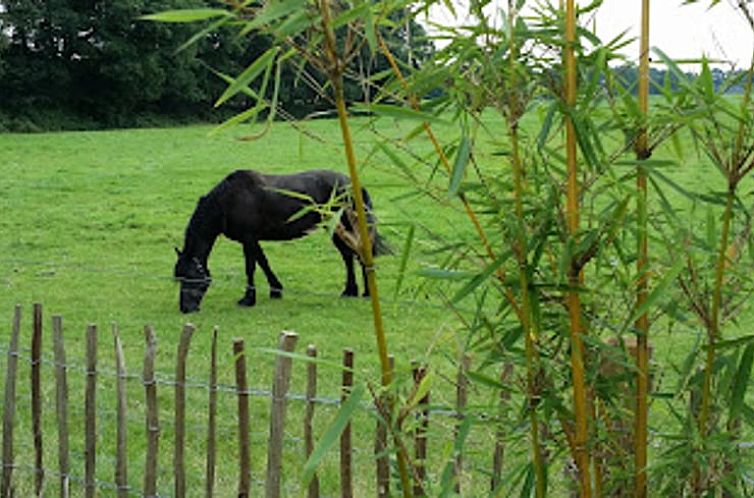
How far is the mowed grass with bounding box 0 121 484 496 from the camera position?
6.68m

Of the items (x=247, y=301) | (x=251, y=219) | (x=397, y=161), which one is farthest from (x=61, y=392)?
(x=251, y=219)

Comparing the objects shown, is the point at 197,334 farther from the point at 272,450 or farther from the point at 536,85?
the point at 536,85

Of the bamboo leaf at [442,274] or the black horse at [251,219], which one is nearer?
the bamboo leaf at [442,274]

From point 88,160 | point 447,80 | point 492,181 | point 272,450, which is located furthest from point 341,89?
point 88,160

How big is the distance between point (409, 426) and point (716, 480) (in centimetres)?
50

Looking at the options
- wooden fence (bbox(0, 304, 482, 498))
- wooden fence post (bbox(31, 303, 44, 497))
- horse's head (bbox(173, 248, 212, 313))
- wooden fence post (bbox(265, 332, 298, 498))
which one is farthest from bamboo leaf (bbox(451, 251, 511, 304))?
horse's head (bbox(173, 248, 212, 313))

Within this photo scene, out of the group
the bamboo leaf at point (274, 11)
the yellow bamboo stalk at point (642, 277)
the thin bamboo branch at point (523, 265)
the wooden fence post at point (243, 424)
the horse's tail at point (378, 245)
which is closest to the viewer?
the bamboo leaf at point (274, 11)

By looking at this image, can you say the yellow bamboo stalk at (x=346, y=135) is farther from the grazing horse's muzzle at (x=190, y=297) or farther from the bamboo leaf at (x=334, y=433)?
the grazing horse's muzzle at (x=190, y=297)

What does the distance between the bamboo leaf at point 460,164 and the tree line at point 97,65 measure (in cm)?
4142

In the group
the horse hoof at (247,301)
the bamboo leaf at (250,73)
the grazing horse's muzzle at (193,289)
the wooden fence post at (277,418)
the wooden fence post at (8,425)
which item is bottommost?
the horse hoof at (247,301)

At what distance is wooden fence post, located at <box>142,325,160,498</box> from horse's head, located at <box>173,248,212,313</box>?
22.4 feet

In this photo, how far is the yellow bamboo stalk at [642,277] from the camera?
185 cm

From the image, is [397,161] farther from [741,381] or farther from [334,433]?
[741,381]

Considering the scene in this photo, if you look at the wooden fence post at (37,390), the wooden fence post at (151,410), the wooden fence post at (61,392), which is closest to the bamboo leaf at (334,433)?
the wooden fence post at (151,410)
